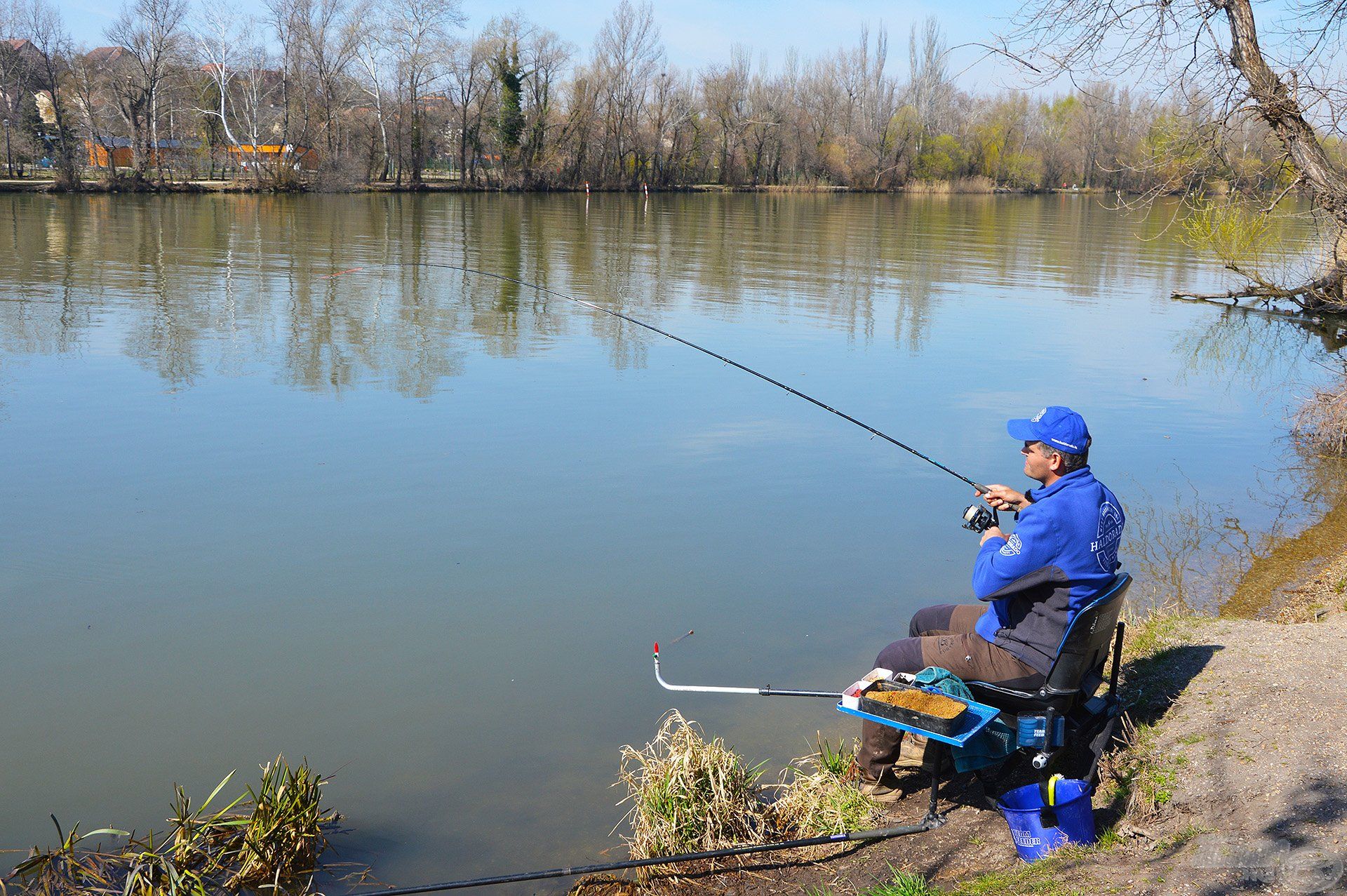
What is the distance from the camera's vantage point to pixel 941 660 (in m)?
4.04

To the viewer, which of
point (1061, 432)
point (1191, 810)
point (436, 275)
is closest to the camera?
point (1191, 810)

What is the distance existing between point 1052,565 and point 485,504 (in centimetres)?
498

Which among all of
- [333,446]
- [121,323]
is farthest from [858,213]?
[333,446]

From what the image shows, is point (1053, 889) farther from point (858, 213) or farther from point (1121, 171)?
point (858, 213)

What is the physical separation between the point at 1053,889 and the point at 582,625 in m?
3.34

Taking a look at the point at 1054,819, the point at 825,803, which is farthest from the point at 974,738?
the point at 825,803

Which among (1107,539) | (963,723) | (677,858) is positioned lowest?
(677,858)

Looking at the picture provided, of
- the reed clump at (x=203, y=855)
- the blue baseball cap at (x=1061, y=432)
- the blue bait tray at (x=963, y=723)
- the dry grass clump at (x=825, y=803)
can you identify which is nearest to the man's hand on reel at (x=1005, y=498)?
the blue baseball cap at (x=1061, y=432)

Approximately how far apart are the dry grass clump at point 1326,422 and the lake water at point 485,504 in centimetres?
29

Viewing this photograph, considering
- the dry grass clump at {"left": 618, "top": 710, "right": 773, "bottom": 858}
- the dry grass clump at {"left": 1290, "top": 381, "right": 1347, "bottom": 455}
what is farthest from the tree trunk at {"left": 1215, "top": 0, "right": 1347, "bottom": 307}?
the dry grass clump at {"left": 618, "top": 710, "right": 773, "bottom": 858}

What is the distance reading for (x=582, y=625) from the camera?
20.2ft

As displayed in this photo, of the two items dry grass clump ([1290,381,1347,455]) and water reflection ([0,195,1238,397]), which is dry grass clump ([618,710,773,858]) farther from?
dry grass clump ([1290,381,1347,455])

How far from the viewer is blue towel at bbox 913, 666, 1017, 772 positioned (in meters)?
3.90

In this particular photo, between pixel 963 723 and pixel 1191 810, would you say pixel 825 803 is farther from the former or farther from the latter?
pixel 1191 810
